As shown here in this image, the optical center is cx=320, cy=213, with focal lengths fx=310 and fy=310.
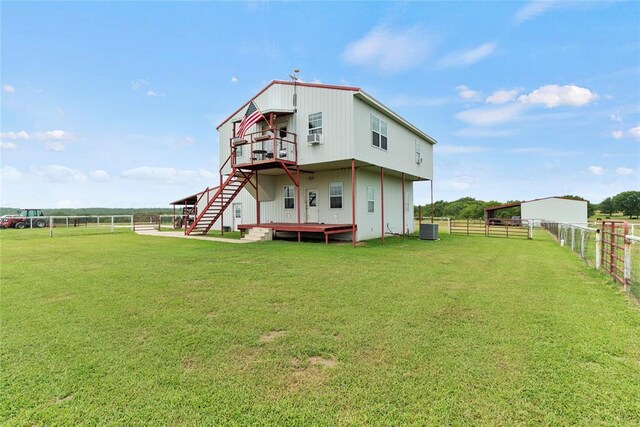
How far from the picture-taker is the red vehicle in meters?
25.3

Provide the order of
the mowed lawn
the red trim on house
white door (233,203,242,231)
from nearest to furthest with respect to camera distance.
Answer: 1. the mowed lawn
2. the red trim on house
3. white door (233,203,242,231)

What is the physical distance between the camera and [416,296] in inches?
203

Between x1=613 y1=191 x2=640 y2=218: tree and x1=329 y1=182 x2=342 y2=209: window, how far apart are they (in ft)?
293

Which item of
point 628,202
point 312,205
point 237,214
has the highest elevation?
point 628,202

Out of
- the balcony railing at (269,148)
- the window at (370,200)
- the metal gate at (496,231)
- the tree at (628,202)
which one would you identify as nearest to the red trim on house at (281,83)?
the balcony railing at (269,148)

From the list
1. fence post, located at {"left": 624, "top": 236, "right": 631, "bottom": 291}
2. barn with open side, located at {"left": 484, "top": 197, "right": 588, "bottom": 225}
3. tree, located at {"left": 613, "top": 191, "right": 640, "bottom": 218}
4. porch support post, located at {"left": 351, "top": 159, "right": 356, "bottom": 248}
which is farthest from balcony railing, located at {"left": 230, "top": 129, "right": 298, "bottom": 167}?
tree, located at {"left": 613, "top": 191, "right": 640, "bottom": 218}

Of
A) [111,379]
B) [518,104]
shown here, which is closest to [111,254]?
[111,379]

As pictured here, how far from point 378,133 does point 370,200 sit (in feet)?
11.1

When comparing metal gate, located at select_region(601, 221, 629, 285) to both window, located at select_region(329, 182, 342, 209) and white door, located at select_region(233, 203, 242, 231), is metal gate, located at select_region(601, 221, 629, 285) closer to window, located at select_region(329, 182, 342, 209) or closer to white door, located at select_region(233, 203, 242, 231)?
window, located at select_region(329, 182, 342, 209)

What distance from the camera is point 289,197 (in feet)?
54.8

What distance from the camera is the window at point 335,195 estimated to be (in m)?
15.0

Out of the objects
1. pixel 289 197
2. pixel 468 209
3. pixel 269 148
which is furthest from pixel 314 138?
pixel 468 209

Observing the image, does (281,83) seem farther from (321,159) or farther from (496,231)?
(496,231)

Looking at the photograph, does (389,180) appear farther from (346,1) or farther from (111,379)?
(111,379)
